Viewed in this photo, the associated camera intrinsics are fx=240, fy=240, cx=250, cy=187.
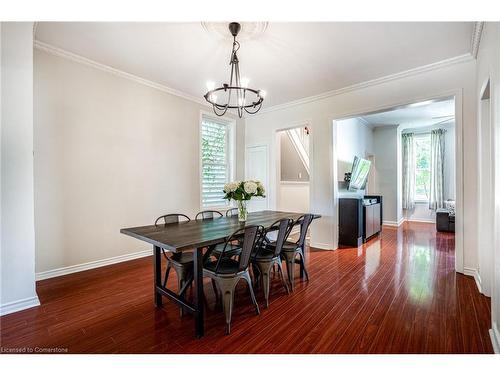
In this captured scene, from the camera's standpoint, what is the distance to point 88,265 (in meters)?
3.38

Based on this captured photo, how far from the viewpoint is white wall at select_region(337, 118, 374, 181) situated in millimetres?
Result: 5396

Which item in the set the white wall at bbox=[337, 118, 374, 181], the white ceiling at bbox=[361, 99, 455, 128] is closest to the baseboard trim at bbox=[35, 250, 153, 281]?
the white wall at bbox=[337, 118, 374, 181]

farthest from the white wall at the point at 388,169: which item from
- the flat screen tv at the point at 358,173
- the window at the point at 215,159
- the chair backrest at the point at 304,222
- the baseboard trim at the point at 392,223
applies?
the chair backrest at the point at 304,222

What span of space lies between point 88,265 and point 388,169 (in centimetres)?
785

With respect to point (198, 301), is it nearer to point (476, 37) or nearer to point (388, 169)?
point (476, 37)

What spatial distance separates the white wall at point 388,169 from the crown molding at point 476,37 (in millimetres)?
4551

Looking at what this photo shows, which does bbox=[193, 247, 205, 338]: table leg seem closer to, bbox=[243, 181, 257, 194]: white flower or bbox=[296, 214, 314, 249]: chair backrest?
bbox=[243, 181, 257, 194]: white flower

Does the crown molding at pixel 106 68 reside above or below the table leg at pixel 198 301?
above

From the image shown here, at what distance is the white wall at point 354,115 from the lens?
3111 millimetres

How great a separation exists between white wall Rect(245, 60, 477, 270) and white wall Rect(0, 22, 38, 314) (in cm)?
403

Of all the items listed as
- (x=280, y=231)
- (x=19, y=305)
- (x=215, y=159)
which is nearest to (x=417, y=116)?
(x=215, y=159)

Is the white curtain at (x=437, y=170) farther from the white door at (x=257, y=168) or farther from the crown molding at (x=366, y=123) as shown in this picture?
the white door at (x=257, y=168)

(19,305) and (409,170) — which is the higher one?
(409,170)
